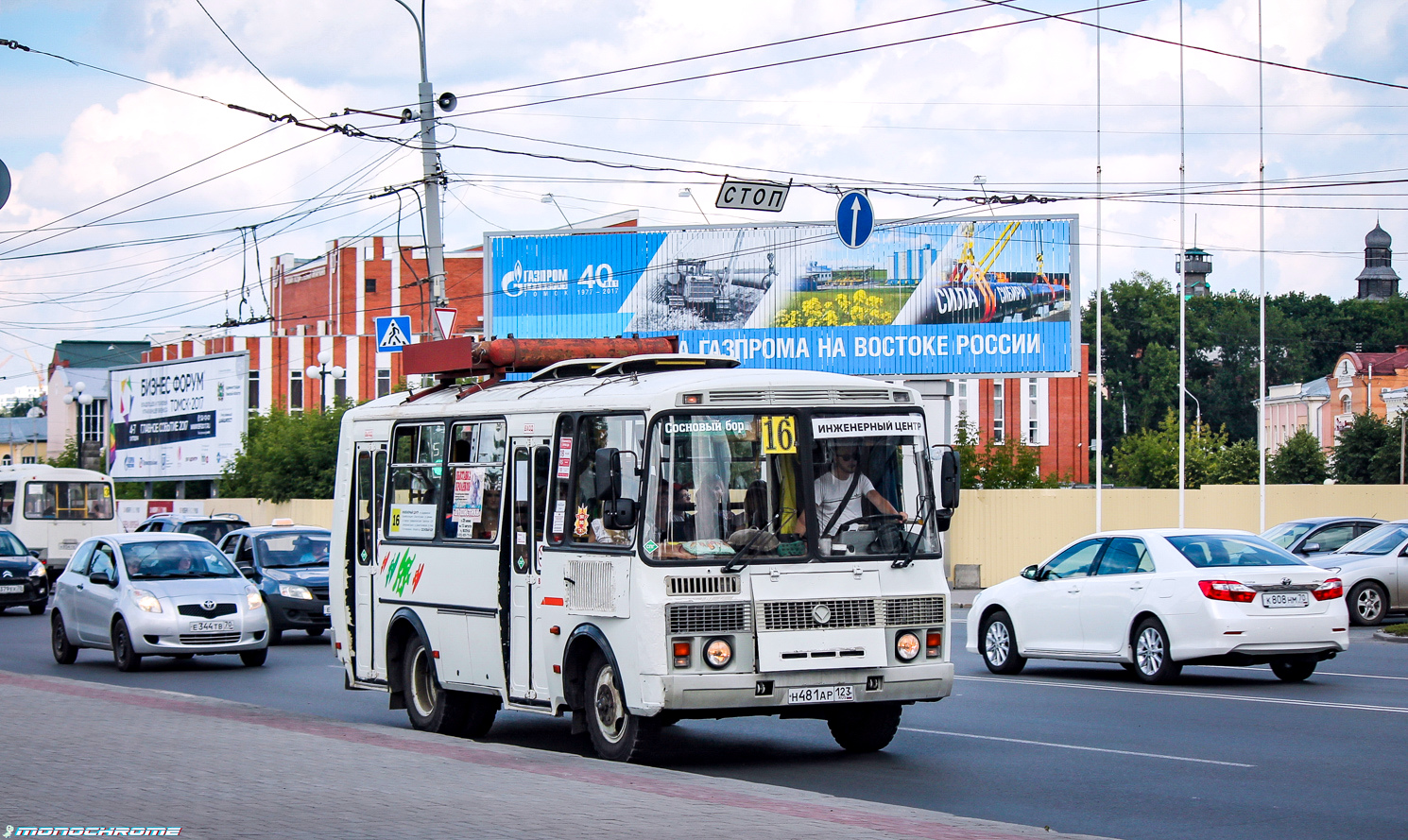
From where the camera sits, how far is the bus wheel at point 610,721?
1069cm

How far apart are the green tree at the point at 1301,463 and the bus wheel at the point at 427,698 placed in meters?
63.8

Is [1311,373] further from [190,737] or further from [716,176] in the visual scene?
[190,737]

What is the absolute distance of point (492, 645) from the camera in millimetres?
12203

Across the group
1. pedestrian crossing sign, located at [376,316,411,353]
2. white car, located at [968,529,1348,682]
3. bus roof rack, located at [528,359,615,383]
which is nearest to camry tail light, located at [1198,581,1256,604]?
white car, located at [968,529,1348,682]

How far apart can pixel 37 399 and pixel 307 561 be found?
14429 cm

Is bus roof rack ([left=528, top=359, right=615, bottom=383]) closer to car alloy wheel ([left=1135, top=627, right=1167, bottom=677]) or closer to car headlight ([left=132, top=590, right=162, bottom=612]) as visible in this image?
car alloy wheel ([left=1135, top=627, right=1167, bottom=677])

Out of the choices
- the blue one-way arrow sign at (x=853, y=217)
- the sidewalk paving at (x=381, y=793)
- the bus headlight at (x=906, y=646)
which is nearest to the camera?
the sidewalk paving at (x=381, y=793)

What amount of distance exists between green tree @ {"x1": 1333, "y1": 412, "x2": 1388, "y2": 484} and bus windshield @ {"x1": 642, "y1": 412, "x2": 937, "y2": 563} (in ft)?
207

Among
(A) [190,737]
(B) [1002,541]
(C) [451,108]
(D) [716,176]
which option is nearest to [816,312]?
(B) [1002,541]

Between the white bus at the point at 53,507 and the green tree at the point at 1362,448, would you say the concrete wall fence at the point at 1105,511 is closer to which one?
the white bus at the point at 53,507

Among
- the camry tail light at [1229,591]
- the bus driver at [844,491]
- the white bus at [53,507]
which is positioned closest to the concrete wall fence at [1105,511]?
the camry tail light at [1229,591]

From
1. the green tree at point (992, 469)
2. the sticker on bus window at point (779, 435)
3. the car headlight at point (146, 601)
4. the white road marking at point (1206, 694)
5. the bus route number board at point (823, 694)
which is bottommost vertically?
the white road marking at point (1206, 694)

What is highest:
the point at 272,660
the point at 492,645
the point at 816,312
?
the point at 816,312

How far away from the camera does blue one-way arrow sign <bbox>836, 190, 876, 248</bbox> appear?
93.6 feet
